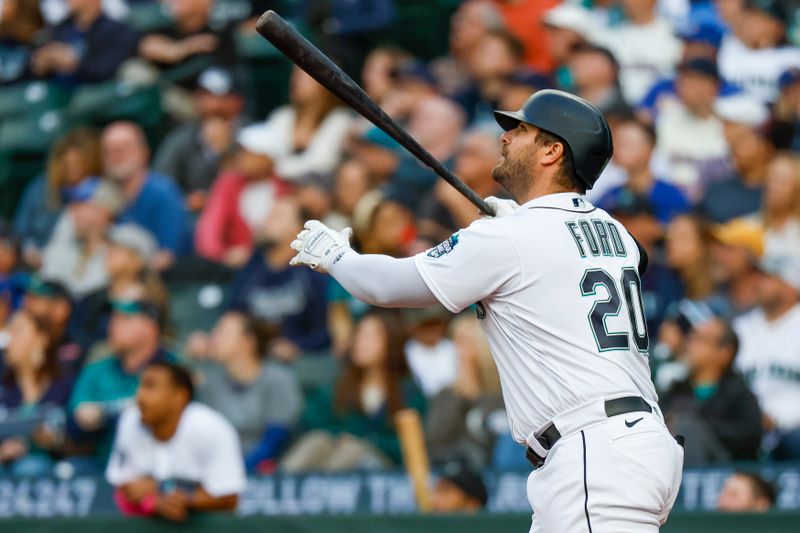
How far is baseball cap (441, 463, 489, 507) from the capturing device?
21.9 feet

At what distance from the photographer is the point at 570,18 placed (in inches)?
372

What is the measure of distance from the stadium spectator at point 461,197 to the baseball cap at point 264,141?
55.0 inches

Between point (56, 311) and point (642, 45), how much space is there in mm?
4479

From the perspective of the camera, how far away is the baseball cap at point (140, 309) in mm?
8836

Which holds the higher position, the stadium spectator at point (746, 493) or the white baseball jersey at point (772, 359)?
the stadium spectator at point (746, 493)

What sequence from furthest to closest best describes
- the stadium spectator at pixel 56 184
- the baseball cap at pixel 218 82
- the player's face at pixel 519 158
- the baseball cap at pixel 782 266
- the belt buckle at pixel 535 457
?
1. the stadium spectator at pixel 56 184
2. the baseball cap at pixel 218 82
3. the baseball cap at pixel 782 266
4. the player's face at pixel 519 158
5. the belt buckle at pixel 535 457

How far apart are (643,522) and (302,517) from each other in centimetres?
271

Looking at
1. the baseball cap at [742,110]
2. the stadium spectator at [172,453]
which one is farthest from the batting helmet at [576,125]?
the baseball cap at [742,110]

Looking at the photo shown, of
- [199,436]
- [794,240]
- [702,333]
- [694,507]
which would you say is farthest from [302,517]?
[794,240]

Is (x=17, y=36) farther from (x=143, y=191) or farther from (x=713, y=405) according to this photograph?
(x=713, y=405)

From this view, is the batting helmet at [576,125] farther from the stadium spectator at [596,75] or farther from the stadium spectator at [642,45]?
the stadium spectator at [642,45]

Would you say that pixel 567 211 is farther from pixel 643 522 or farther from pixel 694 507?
pixel 694 507

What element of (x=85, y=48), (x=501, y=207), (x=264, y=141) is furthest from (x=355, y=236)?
(x=501, y=207)

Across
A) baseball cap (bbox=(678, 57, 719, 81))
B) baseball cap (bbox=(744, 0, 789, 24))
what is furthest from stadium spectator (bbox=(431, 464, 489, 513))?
baseball cap (bbox=(744, 0, 789, 24))
